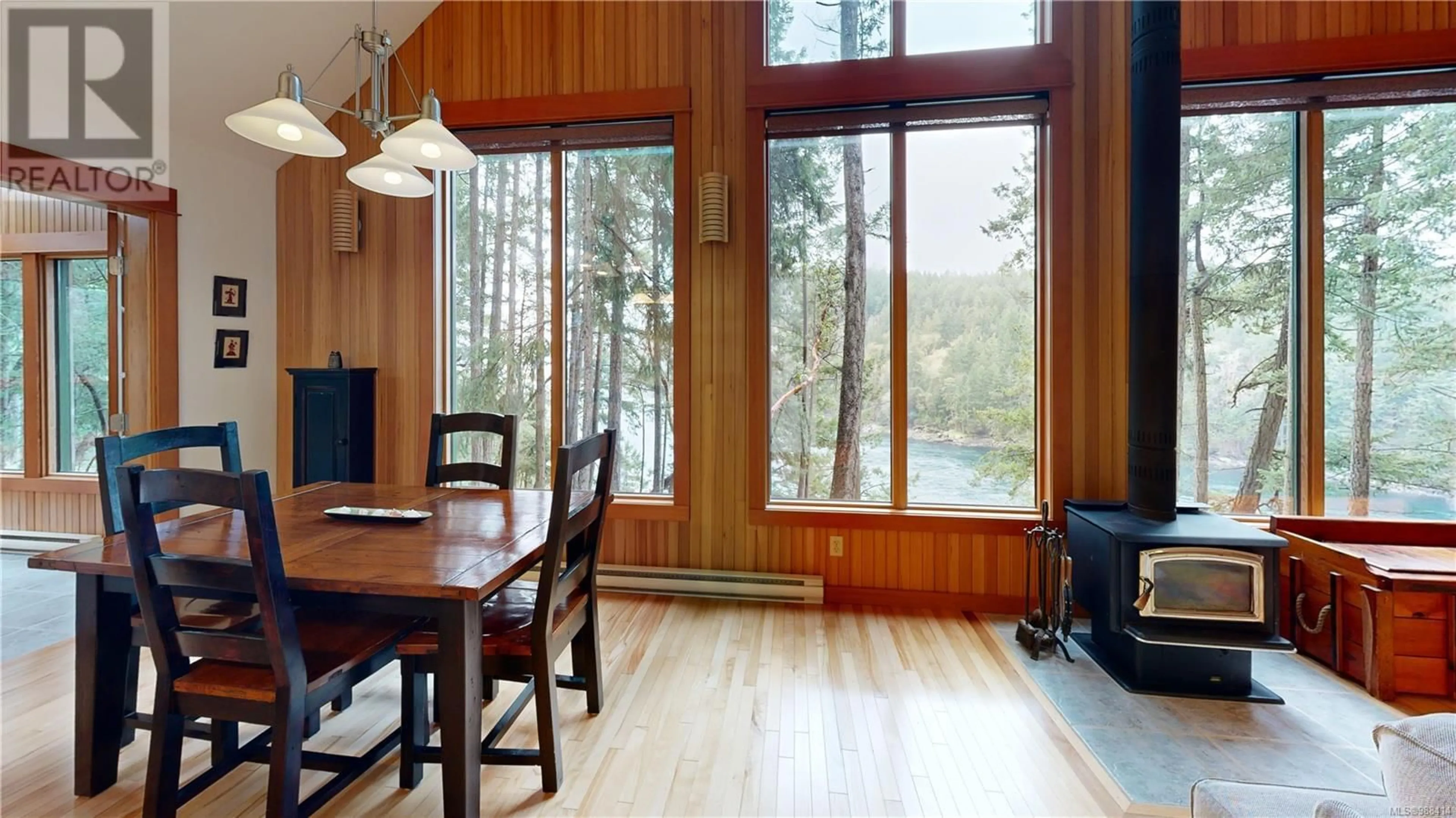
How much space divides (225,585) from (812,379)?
8.66ft

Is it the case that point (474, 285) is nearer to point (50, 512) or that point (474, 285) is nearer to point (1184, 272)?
point (50, 512)

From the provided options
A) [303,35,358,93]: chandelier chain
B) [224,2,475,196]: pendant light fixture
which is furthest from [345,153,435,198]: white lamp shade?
[303,35,358,93]: chandelier chain

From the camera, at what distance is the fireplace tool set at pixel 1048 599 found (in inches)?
99.7

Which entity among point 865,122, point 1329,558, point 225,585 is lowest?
point 1329,558

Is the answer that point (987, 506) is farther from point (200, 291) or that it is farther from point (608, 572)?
point (200, 291)

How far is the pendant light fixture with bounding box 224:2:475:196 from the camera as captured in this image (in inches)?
64.2

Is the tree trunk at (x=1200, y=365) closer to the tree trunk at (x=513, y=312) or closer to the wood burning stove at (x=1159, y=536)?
the wood burning stove at (x=1159, y=536)

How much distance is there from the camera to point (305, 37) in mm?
3289

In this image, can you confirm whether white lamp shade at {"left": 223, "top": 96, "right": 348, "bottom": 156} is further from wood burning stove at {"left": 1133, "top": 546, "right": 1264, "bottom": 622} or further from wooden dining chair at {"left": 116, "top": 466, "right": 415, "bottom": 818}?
wood burning stove at {"left": 1133, "top": 546, "right": 1264, "bottom": 622}

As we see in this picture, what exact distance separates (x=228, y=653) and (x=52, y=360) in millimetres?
4915

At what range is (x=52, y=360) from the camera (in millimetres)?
4238

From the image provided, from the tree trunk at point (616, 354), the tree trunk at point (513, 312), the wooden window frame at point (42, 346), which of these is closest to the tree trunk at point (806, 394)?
the tree trunk at point (616, 354)

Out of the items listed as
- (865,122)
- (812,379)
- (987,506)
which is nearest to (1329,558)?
(987,506)

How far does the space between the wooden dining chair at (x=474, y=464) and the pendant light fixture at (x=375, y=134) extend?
0.96m
